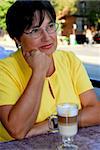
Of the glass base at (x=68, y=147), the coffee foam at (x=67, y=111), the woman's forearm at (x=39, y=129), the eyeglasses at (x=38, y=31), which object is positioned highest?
the eyeglasses at (x=38, y=31)

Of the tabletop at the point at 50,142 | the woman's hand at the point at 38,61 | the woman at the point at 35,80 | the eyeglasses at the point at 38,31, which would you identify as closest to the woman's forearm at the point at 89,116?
the woman at the point at 35,80

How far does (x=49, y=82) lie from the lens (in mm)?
1555

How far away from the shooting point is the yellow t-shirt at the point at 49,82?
56.5 inches

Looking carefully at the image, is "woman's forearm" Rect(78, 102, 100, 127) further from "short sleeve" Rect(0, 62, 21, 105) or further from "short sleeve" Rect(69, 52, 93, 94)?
"short sleeve" Rect(0, 62, 21, 105)

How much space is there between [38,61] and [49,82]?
0.45 feet

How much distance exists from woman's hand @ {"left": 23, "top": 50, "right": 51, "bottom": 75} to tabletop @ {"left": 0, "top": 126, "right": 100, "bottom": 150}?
0.91 ft

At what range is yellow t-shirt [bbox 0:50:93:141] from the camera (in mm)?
1436

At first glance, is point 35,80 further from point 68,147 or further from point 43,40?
point 68,147

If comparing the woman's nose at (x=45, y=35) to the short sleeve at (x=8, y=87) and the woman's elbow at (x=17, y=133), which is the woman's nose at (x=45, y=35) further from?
the woman's elbow at (x=17, y=133)

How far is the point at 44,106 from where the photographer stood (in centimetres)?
149

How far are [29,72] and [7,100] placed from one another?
19 centimetres

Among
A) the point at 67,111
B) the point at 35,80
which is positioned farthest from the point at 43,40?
the point at 67,111

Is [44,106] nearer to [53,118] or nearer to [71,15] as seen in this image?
[53,118]

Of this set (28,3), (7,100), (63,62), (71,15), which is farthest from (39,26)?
(71,15)
